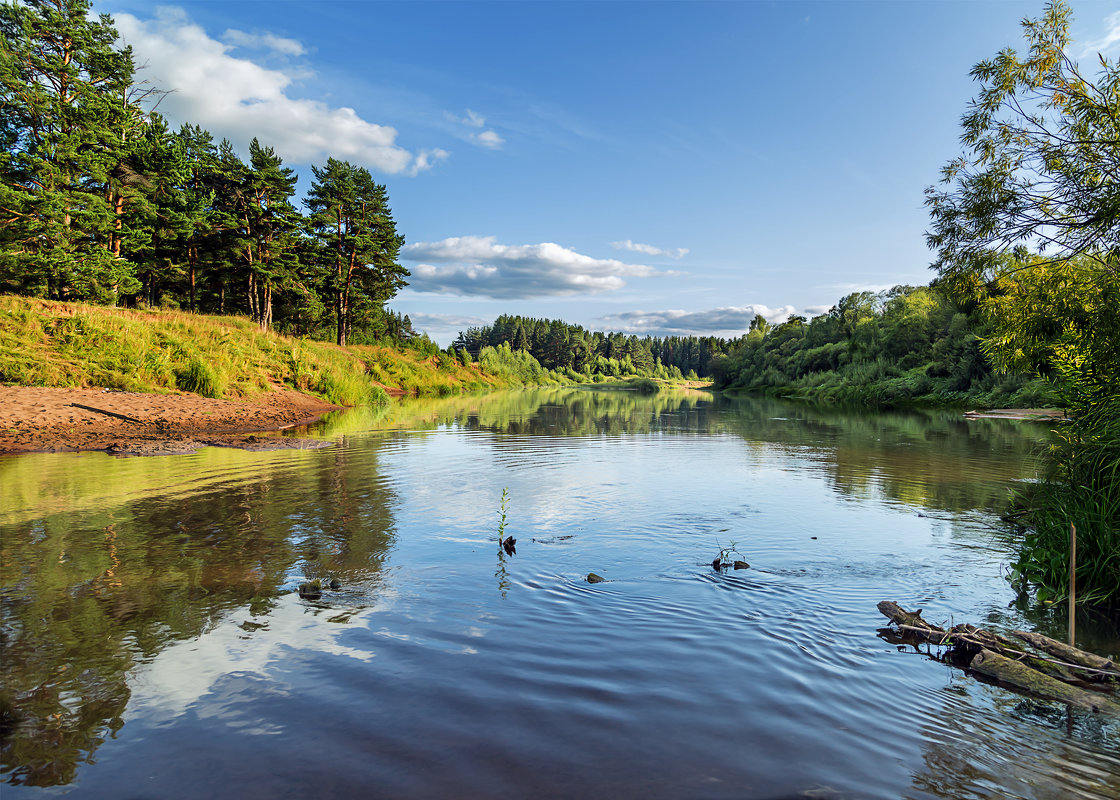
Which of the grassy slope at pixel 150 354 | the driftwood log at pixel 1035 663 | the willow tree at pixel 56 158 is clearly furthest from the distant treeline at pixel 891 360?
the willow tree at pixel 56 158

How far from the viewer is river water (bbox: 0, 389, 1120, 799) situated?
3.84 meters

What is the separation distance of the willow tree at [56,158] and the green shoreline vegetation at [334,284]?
0.41 feet

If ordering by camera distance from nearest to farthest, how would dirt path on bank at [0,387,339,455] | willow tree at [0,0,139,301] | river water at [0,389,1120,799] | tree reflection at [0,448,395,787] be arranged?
river water at [0,389,1120,799] → tree reflection at [0,448,395,787] → dirt path on bank at [0,387,339,455] → willow tree at [0,0,139,301]

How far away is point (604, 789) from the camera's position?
3.63 m

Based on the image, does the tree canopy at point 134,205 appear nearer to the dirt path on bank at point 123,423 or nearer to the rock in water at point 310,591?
the dirt path on bank at point 123,423

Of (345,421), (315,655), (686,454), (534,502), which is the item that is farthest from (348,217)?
(315,655)

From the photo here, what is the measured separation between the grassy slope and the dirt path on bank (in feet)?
3.89

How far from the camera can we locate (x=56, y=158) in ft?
104

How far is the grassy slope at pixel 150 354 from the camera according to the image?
21375 millimetres

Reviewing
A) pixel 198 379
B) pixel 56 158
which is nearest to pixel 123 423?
pixel 198 379

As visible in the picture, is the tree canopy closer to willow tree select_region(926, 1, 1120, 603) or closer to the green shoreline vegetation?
the green shoreline vegetation

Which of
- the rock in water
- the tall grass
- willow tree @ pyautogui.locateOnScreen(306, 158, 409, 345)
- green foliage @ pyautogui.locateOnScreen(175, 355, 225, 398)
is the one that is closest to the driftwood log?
the tall grass

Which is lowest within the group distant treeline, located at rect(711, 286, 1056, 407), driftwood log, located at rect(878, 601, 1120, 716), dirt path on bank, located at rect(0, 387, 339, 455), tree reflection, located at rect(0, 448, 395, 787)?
tree reflection, located at rect(0, 448, 395, 787)

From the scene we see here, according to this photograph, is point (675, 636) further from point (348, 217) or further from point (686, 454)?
point (348, 217)
